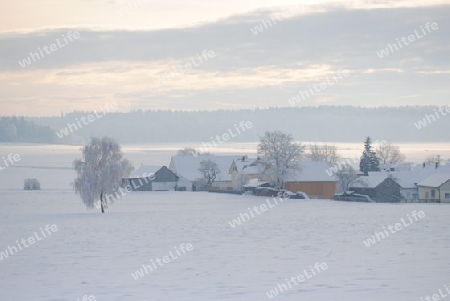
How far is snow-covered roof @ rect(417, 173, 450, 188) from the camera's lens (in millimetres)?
73250

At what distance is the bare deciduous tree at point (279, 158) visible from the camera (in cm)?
7862

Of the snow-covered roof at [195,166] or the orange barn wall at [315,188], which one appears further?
the snow-covered roof at [195,166]

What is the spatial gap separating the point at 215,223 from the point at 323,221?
6.84 metres

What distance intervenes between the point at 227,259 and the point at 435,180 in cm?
5476

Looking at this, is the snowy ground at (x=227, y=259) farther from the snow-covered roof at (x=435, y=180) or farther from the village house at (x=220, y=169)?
the village house at (x=220, y=169)

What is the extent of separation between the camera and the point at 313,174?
271ft

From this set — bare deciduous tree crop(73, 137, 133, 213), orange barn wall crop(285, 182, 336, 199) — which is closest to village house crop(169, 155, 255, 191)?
orange barn wall crop(285, 182, 336, 199)

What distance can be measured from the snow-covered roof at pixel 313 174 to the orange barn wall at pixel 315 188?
0.51 metres

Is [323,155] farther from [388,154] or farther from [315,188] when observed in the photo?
[315,188]

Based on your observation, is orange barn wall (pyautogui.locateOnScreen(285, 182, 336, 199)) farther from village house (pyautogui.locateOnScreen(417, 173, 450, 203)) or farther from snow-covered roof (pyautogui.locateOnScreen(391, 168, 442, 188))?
village house (pyautogui.locateOnScreen(417, 173, 450, 203))
